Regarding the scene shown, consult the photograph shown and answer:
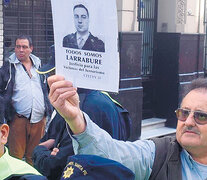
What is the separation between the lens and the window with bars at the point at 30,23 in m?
7.90

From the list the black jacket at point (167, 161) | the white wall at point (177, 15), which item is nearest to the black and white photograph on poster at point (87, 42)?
the black jacket at point (167, 161)

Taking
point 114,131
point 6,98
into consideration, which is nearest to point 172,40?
point 6,98

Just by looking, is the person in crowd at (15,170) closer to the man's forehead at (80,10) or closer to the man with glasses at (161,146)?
the man with glasses at (161,146)

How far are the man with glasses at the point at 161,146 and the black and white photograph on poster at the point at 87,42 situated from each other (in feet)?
0.35

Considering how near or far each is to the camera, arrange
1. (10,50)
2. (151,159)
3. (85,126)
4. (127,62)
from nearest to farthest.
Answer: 1. (85,126)
2. (151,159)
3. (10,50)
4. (127,62)

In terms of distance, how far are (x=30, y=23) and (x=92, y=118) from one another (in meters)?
5.32

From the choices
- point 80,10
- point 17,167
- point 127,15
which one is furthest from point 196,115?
point 127,15

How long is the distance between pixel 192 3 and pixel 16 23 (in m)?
4.45

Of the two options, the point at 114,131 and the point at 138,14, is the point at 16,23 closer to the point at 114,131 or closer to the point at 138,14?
the point at 138,14

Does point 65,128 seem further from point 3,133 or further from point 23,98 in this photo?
point 23,98

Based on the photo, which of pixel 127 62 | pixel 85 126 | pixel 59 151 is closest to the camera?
pixel 85 126

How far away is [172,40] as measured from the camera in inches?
418

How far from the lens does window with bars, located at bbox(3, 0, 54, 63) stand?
7.90m

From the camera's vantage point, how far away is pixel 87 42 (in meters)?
2.17
